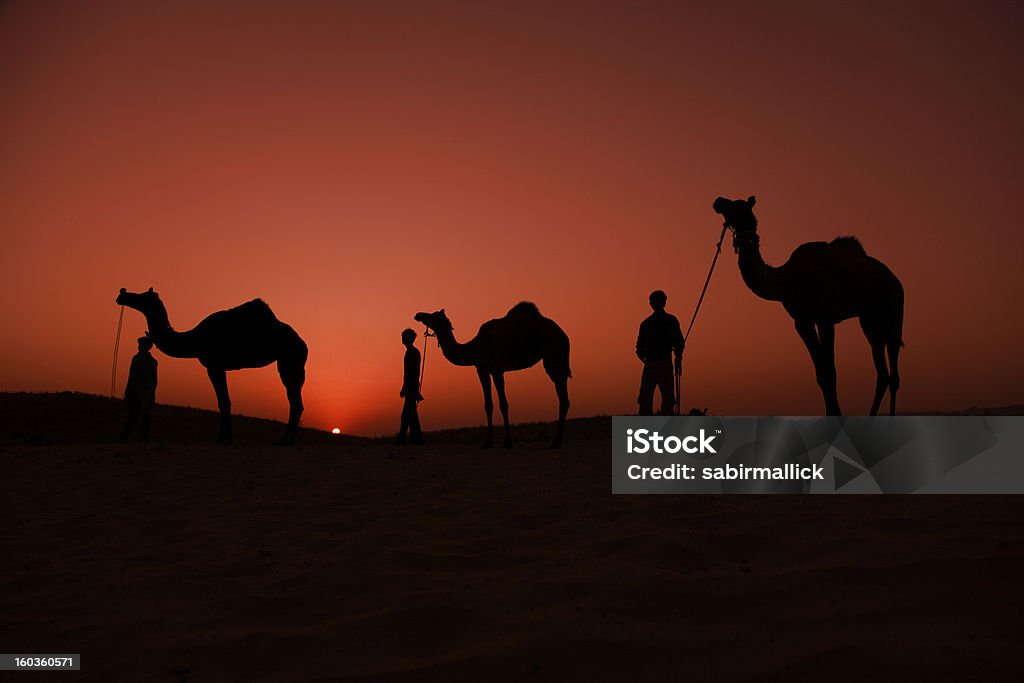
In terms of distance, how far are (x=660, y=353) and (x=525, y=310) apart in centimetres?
328

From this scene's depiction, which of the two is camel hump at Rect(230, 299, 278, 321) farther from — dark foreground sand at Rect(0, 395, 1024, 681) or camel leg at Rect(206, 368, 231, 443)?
dark foreground sand at Rect(0, 395, 1024, 681)

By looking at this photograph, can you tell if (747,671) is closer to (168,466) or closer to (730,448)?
(730,448)

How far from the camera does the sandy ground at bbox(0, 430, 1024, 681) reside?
3.04 meters

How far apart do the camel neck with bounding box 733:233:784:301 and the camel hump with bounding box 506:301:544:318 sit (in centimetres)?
523

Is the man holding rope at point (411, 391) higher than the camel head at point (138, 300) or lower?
lower

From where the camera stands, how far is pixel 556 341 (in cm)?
1354

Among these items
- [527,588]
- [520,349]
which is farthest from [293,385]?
[527,588]

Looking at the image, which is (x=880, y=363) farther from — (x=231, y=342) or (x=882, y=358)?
(x=231, y=342)

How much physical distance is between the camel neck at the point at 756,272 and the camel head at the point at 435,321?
675 centimetres

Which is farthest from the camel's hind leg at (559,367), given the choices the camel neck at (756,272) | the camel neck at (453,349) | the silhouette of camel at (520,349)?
the camel neck at (756,272)

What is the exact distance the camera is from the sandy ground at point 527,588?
3.04 m

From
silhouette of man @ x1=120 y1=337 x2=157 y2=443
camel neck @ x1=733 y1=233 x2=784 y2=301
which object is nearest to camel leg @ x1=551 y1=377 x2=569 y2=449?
camel neck @ x1=733 y1=233 x2=784 y2=301

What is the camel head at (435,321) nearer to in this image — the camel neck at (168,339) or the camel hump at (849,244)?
→ the camel neck at (168,339)

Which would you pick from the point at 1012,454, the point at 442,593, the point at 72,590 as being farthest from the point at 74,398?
the point at 1012,454
